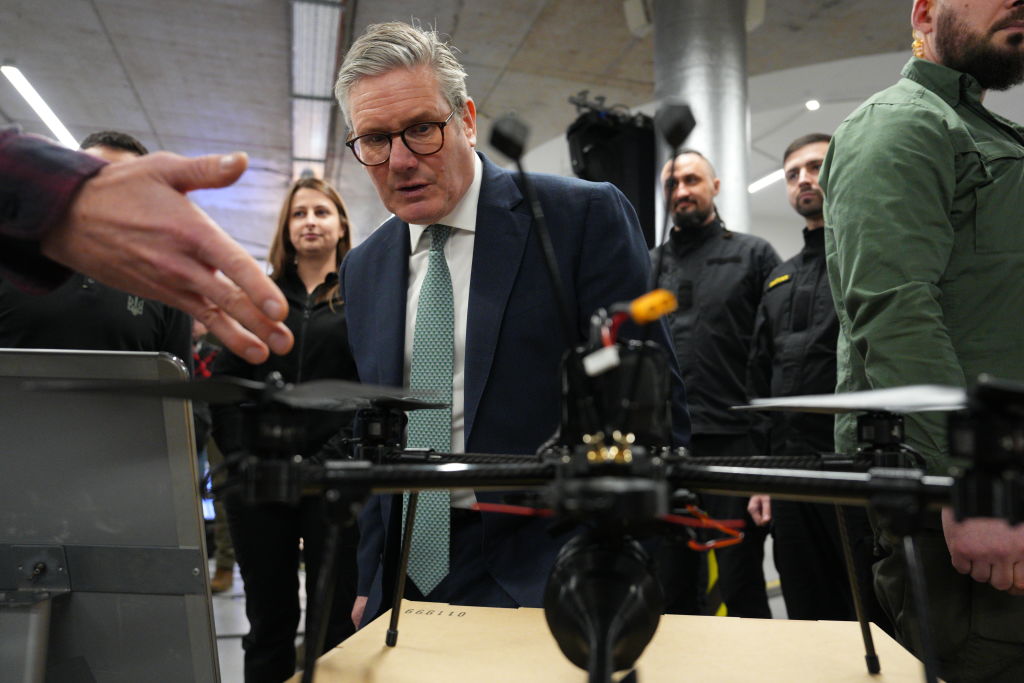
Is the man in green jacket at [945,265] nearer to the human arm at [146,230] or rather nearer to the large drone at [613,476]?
the large drone at [613,476]

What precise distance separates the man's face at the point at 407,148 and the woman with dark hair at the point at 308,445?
710 millimetres

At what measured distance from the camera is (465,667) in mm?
870

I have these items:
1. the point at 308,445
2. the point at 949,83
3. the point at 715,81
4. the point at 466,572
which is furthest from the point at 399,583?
the point at 715,81

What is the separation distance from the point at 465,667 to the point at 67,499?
440 mm

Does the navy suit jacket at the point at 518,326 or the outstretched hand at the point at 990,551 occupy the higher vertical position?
the navy suit jacket at the point at 518,326

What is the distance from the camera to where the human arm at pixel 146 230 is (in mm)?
681

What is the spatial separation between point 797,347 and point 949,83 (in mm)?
1200

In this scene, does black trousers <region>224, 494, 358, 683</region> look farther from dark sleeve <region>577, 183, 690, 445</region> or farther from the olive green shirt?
the olive green shirt

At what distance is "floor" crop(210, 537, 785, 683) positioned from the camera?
2.90 meters

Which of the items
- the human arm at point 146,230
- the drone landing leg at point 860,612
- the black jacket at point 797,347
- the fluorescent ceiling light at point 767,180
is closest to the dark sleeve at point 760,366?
the black jacket at point 797,347

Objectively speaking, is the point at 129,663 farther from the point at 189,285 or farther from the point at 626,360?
the point at 626,360

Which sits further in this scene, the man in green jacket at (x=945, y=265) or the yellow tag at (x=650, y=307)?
the man in green jacket at (x=945, y=265)

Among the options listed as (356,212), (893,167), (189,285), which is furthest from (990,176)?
(356,212)

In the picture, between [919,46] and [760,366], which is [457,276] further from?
[760,366]
